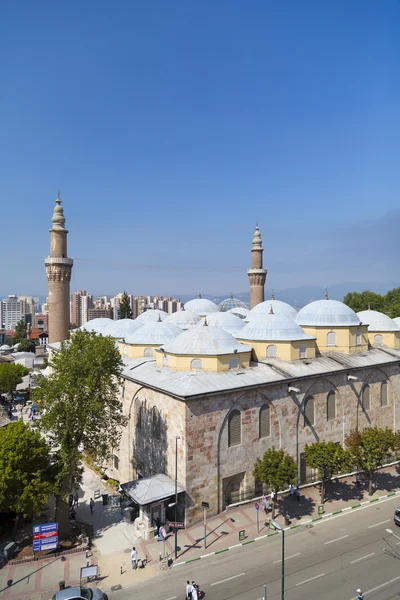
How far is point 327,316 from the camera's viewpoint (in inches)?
1155

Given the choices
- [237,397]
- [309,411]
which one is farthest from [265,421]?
[309,411]

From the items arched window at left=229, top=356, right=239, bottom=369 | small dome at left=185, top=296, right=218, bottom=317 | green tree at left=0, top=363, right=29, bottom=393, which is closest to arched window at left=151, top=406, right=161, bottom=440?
arched window at left=229, top=356, right=239, bottom=369

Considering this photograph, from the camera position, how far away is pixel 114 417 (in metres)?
19.4

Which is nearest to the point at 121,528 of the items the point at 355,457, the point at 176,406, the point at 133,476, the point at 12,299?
the point at 133,476

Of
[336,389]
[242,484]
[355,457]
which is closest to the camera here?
[242,484]

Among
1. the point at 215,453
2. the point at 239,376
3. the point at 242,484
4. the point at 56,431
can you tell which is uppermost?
the point at 239,376

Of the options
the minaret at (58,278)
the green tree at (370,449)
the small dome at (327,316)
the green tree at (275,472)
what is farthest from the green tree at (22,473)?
the minaret at (58,278)

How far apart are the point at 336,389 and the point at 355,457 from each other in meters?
4.08

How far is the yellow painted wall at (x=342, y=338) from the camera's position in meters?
28.6

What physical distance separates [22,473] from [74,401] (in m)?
3.49

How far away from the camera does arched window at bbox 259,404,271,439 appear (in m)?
21.7

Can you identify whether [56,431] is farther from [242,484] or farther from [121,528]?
[242,484]

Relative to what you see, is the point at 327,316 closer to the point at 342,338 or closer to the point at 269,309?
the point at 342,338

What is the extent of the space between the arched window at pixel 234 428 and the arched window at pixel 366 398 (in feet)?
34.5
